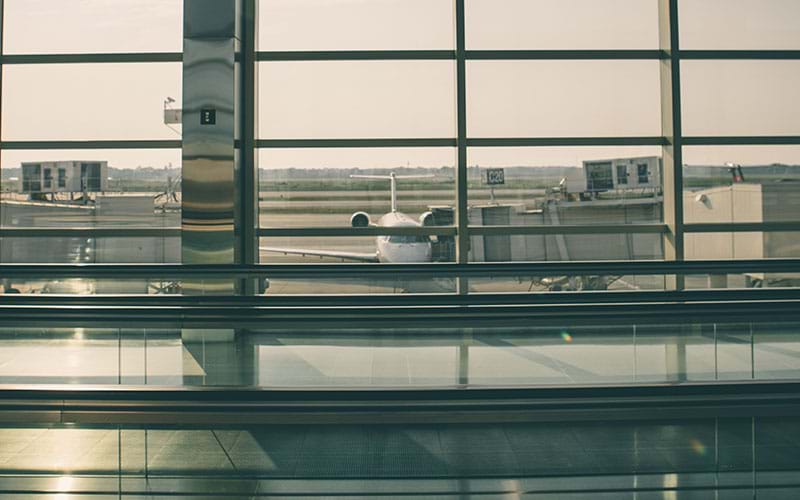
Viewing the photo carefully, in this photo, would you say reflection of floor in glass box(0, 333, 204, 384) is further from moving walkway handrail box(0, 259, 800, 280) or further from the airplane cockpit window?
the airplane cockpit window

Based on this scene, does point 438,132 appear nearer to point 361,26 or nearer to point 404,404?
point 361,26

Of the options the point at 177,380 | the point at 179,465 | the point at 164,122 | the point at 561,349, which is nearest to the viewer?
the point at 179,465

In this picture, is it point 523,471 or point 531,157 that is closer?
point 523,471

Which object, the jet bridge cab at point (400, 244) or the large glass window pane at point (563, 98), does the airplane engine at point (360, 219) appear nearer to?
the jet bridge cab at point (400, 244)

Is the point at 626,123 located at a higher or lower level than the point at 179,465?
higher

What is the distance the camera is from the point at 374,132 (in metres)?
11.6

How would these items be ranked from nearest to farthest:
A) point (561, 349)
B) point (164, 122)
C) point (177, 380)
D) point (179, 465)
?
point (179, 465)
point (177, 380)
point (561, 349)
point (164, 122)

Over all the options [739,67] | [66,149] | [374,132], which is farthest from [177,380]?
[739,67]

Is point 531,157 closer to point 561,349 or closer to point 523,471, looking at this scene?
point 561,349

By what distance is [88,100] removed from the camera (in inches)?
462

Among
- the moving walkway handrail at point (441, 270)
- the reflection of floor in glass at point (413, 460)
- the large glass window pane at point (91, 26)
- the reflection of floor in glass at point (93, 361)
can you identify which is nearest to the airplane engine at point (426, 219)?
the large glass window pane at point (91, 26)

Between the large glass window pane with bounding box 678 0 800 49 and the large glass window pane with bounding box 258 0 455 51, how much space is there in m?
3.45

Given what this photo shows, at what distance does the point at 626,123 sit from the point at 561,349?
8.26 meters

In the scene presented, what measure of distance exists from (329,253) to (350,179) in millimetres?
1096
